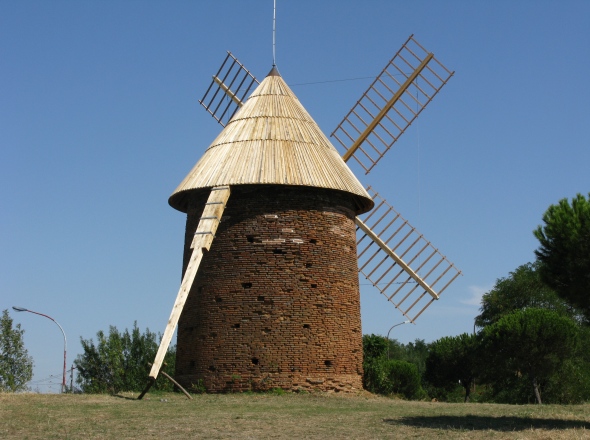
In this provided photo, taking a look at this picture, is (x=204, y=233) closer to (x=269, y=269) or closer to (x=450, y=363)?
(x=269, y=269)

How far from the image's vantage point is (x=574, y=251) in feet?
47.2

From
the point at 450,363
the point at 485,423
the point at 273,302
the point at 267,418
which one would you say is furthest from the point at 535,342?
the point at 267,418

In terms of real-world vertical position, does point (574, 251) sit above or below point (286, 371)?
above

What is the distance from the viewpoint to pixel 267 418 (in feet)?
48.2

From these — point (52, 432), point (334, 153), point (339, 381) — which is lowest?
point (52, 432)

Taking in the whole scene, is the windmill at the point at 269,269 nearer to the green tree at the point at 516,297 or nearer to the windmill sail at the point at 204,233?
the windmill sail at the point at 204,233

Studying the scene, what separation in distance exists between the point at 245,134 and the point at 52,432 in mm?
9960

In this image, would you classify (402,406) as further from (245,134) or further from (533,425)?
(245,134)

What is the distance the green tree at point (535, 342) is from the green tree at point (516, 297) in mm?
16962

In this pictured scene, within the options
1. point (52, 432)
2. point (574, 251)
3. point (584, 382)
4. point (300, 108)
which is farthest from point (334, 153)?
point (584, 382)

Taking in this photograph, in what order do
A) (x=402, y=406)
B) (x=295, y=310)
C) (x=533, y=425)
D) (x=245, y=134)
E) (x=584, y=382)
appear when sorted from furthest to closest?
(x=584, y=382), (x=245, y=134), (x=295, y=310), (x=402, y=406), (x=533, y=425)

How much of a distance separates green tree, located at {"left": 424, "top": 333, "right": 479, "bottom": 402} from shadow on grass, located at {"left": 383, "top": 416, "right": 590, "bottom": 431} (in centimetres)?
2779

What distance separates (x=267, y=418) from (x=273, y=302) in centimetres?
476

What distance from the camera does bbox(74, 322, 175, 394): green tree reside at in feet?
95.5
